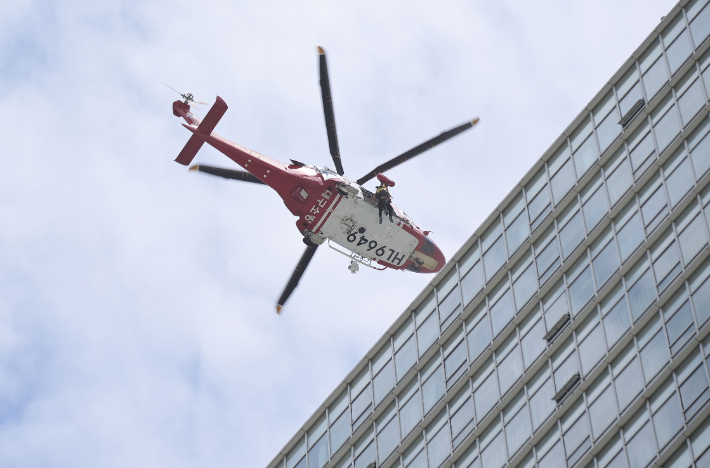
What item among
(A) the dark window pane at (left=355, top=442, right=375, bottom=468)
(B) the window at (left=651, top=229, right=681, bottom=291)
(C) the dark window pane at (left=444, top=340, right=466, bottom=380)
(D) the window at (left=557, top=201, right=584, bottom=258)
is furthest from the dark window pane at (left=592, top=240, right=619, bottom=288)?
(A) the dark window pane at (left=355, top=442, right=375, bottom=468)

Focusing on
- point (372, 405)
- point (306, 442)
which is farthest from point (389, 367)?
point (306, 442)

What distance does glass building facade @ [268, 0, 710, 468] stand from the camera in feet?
104

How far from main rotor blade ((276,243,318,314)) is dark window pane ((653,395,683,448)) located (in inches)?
801

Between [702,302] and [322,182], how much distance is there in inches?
713

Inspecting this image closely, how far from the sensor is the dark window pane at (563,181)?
39.3 m

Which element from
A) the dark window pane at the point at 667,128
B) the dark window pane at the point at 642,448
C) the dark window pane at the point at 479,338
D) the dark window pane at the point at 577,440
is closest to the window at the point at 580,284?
the dark window pane at the point at 479,338

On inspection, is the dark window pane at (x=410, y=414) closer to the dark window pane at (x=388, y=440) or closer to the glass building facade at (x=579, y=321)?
the glass building facade at (x=579, y=321)

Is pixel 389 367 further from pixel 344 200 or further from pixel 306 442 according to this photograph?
pixel 344 200

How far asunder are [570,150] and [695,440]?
45.8ft

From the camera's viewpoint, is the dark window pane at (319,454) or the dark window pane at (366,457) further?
the dark window pane at (319,454)

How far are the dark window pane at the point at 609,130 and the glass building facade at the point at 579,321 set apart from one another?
5 cm

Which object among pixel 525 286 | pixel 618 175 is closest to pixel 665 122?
pixel 618 175

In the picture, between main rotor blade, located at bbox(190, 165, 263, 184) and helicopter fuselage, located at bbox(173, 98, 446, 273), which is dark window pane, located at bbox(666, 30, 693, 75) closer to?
helicopter fuselage, located at bbox(173, 98, 446, 273)

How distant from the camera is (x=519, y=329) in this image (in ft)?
122
